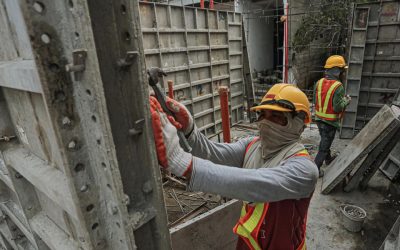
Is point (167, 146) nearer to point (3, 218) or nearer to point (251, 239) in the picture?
point (251, 239)

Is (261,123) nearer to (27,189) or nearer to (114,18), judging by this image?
(114,18)

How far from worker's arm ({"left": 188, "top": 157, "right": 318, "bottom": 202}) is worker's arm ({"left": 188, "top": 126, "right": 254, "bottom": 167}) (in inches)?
19.1

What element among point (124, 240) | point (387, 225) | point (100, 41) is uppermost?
point (100, 41)

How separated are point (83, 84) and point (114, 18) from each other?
10.0 inches

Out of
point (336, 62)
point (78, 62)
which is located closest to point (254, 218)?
point (78, 62)

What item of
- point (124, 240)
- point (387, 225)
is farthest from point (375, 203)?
point (124, 240)

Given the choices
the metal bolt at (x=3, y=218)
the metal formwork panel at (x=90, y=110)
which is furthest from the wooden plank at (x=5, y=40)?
the metal bolt at (x=3, y=218)

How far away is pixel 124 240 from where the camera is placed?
1.07 metres

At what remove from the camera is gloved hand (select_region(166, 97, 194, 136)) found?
63.3 inches

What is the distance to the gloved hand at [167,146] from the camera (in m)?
1.22

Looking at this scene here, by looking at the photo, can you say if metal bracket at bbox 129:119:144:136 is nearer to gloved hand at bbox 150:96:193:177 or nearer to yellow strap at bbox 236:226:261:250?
gloved hand at bbox 150:96:193:177

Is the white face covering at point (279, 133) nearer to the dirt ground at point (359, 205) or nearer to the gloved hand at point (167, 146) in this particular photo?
the gloved hand at point (167, 146)

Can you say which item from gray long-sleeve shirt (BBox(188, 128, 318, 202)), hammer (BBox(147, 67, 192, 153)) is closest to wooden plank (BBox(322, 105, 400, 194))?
gray long-sleeve shirt (BBox(188, 128, 318, 202))

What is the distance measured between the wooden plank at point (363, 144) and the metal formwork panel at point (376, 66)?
2.58m
